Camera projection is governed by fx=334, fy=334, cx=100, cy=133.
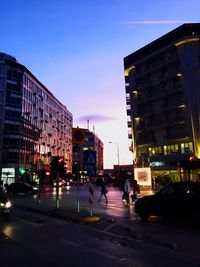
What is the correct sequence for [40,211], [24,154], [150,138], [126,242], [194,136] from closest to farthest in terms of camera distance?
[126,242] < [40,211] < [194,136] < [150,138] < [24,154]

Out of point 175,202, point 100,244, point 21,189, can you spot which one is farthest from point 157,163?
point 100,244

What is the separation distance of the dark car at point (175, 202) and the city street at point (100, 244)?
0.47 m

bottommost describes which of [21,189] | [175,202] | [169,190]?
[175,202]

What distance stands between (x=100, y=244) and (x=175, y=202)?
5302 millimetres

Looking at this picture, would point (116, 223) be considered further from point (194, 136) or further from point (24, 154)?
point (24, 154)

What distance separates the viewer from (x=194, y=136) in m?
51.8

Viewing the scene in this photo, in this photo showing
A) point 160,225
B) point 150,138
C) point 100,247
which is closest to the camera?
point 100,247

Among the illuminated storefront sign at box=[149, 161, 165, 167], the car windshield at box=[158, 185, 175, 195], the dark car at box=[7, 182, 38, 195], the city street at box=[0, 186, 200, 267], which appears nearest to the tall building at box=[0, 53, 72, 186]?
A: the dark car at box=[7, 182, 38, 195]

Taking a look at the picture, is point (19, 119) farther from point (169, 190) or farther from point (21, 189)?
point (169, 190)

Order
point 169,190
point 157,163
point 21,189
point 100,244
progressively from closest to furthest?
point 100,244 < point 169,190 < point 21,189 < point 157,163

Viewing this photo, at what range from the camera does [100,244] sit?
351 inches

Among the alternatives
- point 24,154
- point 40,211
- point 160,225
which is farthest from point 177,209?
point 24,154

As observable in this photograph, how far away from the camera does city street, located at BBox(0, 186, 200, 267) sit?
22.9 feet

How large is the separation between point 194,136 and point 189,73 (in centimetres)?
1040
